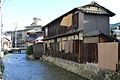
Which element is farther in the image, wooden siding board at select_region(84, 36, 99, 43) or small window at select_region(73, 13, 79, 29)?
small window at select_region(73, 13, 79, 29)

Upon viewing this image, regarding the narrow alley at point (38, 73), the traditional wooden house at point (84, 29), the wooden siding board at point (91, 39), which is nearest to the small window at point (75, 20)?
the traditional wooden house at point (84, 29)

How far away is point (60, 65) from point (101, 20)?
8528 mm

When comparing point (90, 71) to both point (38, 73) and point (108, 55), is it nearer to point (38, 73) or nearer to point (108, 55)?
point (108, 55)

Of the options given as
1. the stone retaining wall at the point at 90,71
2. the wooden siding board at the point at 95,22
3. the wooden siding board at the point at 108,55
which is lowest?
the stone retaining wall at the point at 90,71

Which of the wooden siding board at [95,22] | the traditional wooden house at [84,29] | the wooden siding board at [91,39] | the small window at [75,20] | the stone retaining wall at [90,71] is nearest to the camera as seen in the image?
the stone retaining wall at [90,71]

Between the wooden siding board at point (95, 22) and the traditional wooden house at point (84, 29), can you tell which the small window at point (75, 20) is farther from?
the wooden siding board at point (95, 22)

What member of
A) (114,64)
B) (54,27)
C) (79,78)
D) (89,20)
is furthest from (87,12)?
(54,27)

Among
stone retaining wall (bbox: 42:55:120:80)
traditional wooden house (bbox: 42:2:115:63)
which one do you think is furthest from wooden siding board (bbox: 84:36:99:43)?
stone retaining wall (bbox: 42:55:120:80)

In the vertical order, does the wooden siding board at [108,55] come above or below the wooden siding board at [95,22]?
below

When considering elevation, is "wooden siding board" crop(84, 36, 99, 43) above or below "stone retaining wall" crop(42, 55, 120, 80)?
above

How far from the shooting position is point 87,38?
1898 centimetres

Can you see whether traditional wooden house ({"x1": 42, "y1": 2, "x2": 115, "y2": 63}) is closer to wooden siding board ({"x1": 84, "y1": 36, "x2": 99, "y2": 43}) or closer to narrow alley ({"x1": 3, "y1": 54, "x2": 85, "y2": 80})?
wooden siding board ({"x1": 84, "y1": 36, "x2": 99, "y2": 43})

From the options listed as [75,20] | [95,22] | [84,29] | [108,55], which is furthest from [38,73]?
[108,55]

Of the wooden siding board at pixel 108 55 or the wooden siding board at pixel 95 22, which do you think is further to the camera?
the wooden siding board at pixel 95 22
